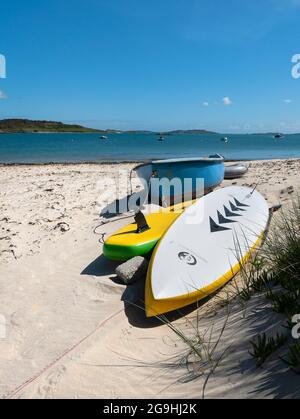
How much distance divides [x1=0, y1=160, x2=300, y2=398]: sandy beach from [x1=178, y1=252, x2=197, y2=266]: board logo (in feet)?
1.81

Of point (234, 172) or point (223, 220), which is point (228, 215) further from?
point (234, 172)

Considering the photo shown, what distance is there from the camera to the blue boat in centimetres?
801

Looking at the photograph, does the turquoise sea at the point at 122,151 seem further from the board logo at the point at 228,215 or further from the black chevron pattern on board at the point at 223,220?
the black chevron pattern on board at the point at 223,220

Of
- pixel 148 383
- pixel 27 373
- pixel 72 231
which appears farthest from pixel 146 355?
pixel 72 231

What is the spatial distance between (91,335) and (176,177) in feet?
17.9

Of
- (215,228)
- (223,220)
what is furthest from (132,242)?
(223,220)

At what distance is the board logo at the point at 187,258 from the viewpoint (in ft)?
13.0

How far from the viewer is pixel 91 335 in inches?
139

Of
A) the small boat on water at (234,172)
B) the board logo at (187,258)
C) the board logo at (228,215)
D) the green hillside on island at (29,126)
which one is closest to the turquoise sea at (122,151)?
the small boat on water at (234,172)

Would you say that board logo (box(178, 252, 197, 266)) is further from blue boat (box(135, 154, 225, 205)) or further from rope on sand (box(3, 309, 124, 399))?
blue boat (box(135, 154, 225, 205))

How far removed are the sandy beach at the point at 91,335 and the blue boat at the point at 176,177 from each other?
198 centimetres

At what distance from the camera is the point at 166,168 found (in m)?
8.27
